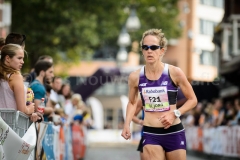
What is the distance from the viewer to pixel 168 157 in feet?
29.6

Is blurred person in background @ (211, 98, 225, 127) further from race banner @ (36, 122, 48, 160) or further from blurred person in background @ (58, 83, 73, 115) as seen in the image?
race banner @ (36, 122, 48, 160)

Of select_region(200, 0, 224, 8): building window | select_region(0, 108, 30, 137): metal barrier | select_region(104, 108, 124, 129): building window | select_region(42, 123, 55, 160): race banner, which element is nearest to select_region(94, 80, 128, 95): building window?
select_region(104, 108, 124, 129): building window

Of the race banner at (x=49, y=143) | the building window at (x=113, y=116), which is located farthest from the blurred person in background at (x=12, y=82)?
the building window at (x=113, y=116)

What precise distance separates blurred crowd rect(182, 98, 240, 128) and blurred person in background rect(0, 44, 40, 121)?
13489 mm

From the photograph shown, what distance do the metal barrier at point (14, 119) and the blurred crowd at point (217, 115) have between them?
1382cm

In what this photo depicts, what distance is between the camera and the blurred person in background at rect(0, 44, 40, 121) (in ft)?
28.0

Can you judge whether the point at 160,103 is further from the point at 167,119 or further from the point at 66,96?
the point at 66,96

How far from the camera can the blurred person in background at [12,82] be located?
852 cm

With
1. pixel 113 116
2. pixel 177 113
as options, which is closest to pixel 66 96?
pixel 177 113

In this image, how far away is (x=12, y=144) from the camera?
7.71m

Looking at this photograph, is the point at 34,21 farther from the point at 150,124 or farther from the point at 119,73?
the point at 150,124

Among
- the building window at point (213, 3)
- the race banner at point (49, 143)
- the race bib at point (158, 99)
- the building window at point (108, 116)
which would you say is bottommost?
the building window at point (108, 116)

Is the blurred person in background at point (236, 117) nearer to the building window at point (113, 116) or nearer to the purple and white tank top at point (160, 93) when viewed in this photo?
the purple and white tank top at point (160, 93)

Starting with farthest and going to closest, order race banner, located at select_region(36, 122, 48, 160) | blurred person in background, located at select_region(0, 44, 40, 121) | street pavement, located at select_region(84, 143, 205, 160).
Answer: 1. street pavement, located at select_region(84, 143, 205, 160)
2. race banner, located at select_region(36, 122, 48, 160)
3. blurred person in background, located at select_region(0, 44, 40, 121)
